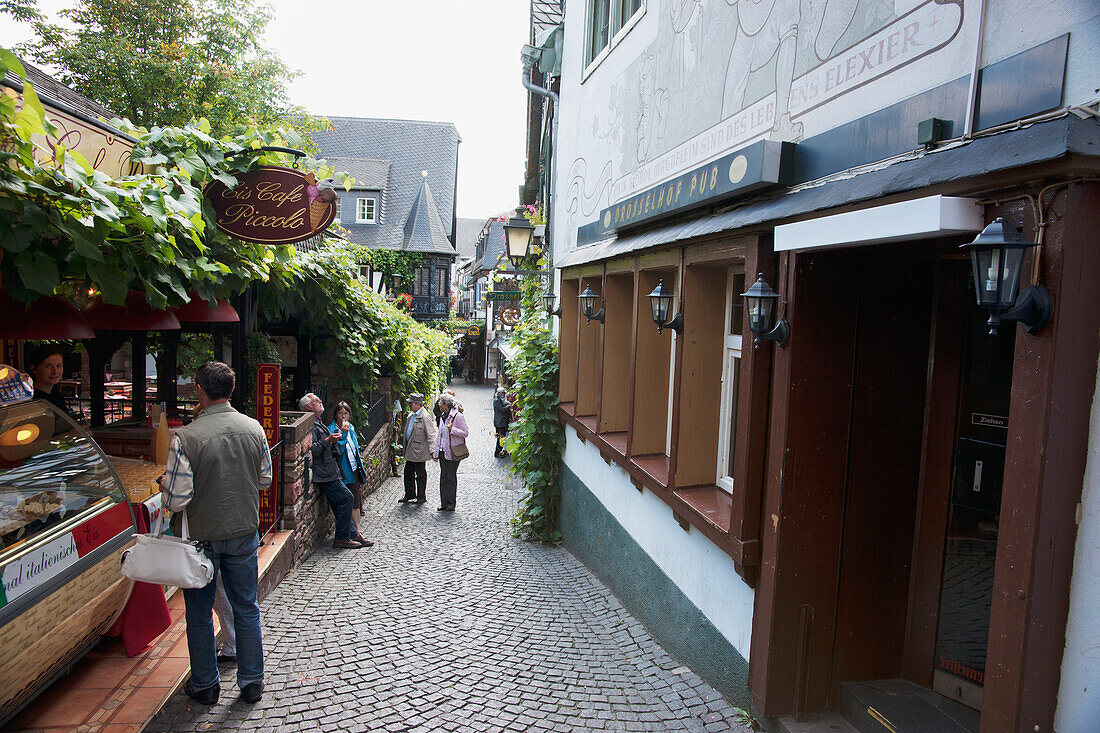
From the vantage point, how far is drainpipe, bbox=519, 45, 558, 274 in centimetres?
1028

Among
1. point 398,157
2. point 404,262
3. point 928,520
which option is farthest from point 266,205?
point 398,157

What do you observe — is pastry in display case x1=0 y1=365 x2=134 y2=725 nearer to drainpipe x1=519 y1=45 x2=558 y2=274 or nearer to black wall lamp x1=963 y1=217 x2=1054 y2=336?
black wall lamp x1=963 y1=217 x2=1054 y2=336

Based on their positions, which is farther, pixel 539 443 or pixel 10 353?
pixel 539 443

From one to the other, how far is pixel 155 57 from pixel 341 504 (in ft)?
58.3

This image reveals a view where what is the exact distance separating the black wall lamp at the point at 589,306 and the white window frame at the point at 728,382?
86.4 inches

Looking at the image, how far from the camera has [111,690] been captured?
3.64 m

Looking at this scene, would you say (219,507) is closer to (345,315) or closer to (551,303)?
(345,315)

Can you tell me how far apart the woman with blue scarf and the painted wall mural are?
11.2 feet

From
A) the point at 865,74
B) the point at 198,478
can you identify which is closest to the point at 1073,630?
the point at 865,74

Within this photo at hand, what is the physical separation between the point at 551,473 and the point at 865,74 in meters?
6.59

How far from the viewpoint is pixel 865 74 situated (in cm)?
301

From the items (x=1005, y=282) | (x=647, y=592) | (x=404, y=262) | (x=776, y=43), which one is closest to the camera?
(x=1005, y=282)

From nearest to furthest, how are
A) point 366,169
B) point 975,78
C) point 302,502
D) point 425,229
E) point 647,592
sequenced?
point 975,78
point 647,592
point 302,502
point 425,229
point 366,169

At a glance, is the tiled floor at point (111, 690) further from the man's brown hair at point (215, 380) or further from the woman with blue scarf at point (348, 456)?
the woman with blue scarf at point (348, 456)
